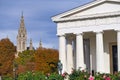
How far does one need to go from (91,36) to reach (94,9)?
5.79 m

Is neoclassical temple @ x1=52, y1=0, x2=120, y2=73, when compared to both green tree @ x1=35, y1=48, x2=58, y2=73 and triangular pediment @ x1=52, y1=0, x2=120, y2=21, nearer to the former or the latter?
triangular pediment @ x1=52, y1=0, x2=120, y2=21

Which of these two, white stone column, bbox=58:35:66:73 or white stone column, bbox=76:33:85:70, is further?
white stone column, bbox=58:35:66:73

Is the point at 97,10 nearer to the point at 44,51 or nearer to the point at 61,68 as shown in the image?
the point at 61,68

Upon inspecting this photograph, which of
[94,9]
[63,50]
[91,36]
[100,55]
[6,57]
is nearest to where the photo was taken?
[100,55]

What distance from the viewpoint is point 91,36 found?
2557 inches

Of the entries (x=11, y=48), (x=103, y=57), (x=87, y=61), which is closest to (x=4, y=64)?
(x=11, y=48)

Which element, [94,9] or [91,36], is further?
[91,36]

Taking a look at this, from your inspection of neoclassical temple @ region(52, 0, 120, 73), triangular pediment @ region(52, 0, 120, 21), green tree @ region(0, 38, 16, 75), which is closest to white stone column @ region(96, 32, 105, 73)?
neoclassical temple @ region(52, 0, 120, 73)

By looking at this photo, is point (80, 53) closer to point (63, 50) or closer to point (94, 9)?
point (63, 50)

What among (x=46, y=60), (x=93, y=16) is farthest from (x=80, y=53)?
(x=46, y=60)

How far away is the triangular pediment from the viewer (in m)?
58.3

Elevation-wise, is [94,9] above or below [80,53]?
above

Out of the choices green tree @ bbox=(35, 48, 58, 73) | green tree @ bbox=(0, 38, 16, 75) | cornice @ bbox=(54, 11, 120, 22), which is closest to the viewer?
cornice @ bbox=(54, 11, 120, 22)

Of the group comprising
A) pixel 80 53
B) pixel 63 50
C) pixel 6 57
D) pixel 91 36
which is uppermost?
pixel 91 36
